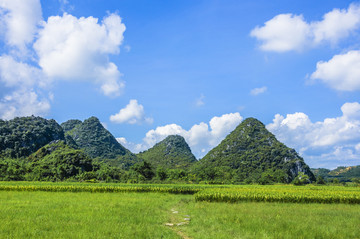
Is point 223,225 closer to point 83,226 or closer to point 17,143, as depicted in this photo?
point 83,226

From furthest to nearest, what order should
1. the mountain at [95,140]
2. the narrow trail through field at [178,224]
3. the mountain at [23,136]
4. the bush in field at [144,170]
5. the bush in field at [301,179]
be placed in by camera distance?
the mountain at [95,140]
the mountain at [23,136]
the bush in field at [144,170]
the bush in field at [301,179]
the narrow trail through field at [178,224]

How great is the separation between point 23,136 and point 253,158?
105m

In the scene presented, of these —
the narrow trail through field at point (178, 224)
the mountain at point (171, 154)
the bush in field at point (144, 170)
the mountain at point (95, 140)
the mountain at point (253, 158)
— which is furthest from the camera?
the mountain at point (95, 140)

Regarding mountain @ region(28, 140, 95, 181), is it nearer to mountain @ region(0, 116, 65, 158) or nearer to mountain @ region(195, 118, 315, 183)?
mountain @ region(0, 116, 65, 158)

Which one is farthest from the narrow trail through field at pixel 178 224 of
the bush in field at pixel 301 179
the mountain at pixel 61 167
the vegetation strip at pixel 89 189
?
the mountain at pixel 61 167

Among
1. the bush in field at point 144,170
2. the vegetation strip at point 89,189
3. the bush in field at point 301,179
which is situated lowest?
the bush in field at point 301,179

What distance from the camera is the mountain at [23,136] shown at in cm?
11238

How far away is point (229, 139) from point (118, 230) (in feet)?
413

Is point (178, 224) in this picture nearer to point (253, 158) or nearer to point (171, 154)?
point (253, 158)

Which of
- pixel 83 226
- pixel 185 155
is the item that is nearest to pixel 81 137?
pixel 185 155

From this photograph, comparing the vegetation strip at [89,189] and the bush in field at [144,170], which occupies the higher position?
the bush in field at [144,170]

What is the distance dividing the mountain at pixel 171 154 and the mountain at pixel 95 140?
19.6 meters

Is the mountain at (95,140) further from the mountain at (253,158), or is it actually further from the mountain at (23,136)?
the mountain at (253,158)

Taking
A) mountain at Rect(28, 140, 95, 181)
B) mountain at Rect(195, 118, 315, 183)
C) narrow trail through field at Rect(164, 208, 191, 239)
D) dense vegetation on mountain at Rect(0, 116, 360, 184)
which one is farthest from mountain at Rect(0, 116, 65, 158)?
narrow trail through field at Rect(164, 208, 191, 239)
